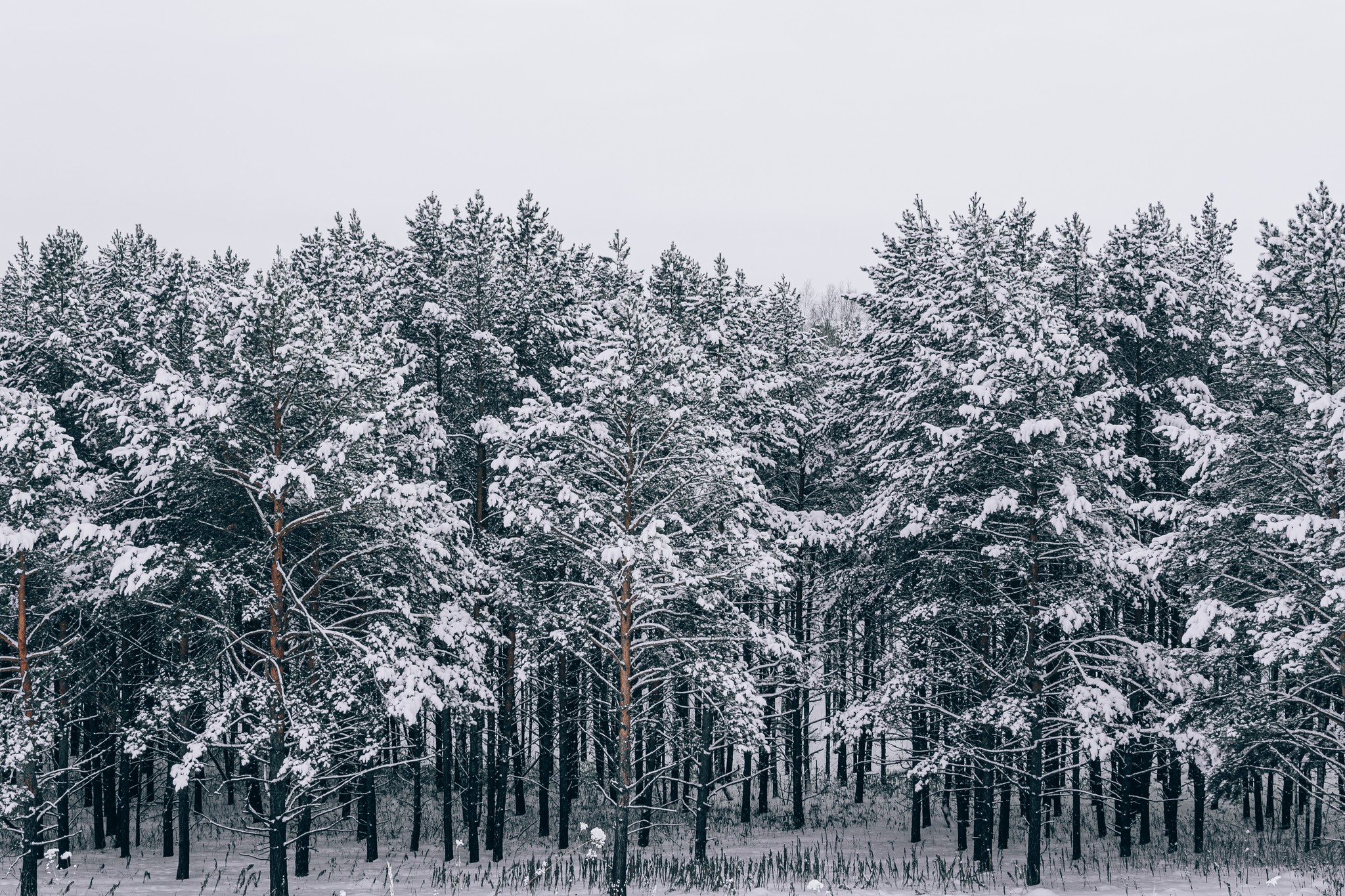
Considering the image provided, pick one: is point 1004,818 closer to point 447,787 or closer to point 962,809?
point 962,809

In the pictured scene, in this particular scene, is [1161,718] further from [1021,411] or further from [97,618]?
[97,618]

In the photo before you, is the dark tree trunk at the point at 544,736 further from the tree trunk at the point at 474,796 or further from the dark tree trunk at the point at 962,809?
the dark tree trunk at the point at 962,809

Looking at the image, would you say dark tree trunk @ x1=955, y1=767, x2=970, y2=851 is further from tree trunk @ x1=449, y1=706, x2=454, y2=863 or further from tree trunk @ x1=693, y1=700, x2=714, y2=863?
tree trunk @ x1=449, y1=706, x2=454, y2=863

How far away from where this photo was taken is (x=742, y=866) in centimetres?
1952

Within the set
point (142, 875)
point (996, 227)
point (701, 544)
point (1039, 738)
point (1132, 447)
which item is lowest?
point (142, 875)

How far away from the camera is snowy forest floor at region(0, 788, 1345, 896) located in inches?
647

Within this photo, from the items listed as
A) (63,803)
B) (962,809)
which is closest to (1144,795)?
(962,809)

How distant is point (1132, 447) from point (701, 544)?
10142mm

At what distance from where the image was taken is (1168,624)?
832 inches

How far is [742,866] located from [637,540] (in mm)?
8543

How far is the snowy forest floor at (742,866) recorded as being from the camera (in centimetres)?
1644

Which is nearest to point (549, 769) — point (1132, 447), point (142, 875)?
point (142, 875)

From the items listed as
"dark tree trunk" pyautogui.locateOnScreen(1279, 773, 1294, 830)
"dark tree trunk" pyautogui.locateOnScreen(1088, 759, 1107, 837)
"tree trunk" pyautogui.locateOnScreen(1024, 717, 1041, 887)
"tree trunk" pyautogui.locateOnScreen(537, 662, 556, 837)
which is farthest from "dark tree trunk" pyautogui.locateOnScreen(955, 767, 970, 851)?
"tree trunk" pyautogui.locateOnScreen(537, 662, 556, 837)

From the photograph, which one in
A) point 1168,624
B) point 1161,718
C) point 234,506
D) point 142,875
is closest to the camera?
point 234,506
